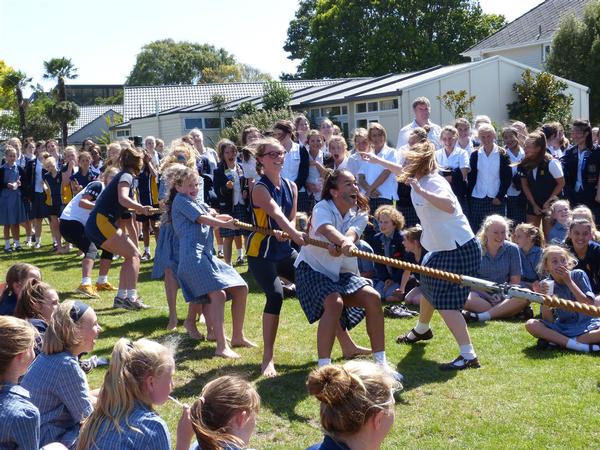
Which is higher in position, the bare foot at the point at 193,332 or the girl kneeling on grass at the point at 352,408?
the girl kneeling on grass at the point at 352,408

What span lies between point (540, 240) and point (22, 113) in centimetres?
5360

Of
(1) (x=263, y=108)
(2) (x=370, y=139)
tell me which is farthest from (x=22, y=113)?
(2) (x=370, y=139)

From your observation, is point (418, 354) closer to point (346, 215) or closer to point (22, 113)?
point (346, 215)

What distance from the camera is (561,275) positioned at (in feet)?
21.5

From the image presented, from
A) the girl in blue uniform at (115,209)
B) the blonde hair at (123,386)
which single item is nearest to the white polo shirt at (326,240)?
the blonde hair at (123,386)

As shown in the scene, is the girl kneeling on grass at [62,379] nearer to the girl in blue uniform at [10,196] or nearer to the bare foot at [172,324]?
the bare foot at [172,324]

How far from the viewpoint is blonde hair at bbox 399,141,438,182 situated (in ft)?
19.6

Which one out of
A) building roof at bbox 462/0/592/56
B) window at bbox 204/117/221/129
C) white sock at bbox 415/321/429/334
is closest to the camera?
white sock at bbox 415/321/429/334

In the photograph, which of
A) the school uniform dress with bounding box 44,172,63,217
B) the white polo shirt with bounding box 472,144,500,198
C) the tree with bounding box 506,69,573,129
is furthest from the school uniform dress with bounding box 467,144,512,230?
the tree with bounding box 506,69,573,129

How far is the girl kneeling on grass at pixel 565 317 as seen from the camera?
6.50m

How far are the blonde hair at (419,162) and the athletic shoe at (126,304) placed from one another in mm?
4239

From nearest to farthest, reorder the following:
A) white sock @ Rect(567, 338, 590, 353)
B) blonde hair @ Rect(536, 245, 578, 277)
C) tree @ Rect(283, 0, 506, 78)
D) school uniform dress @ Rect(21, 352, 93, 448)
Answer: school uniform dress @ Rect(21, 352, 93, 448)
white sock @ Rect(567, 338, 590, 353)
blonde hair @ Rect(536, 245, 578, 277)
tree @ Rect(283, 0, 506, 78)

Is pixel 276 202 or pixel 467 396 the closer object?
pixel 467 396

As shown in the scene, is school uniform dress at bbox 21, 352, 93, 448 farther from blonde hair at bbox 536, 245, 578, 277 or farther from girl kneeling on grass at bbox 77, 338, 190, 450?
blonde hair at bbox 536, 245, 578, 277
